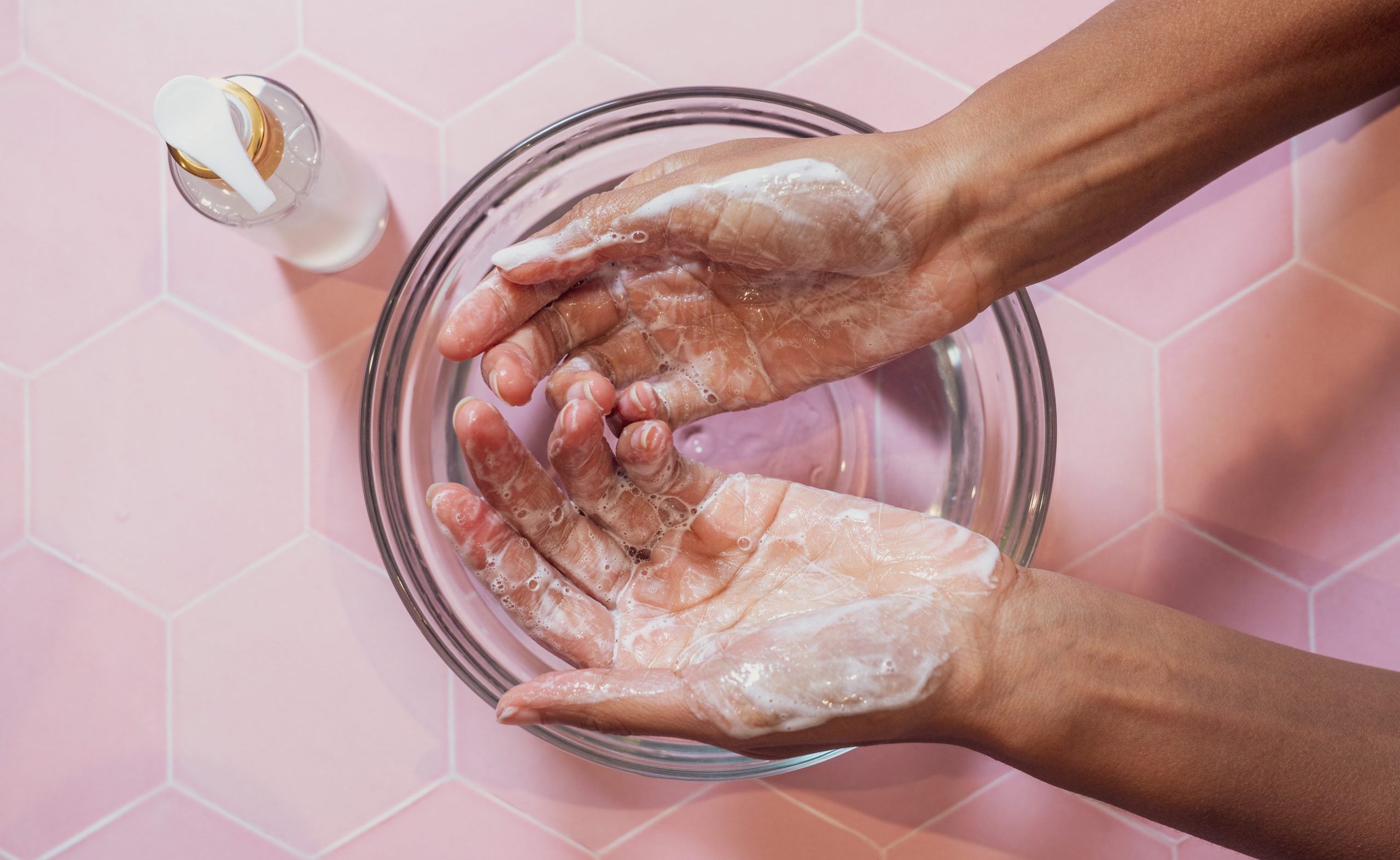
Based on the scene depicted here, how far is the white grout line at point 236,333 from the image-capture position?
843mm

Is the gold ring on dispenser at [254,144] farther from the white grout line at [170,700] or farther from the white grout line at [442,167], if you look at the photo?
the white grout line at [170,700]

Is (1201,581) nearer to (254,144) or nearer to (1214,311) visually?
(1214,311)

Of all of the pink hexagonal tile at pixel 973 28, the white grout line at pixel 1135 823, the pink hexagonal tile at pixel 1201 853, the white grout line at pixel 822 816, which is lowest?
the white grout line at pixel 822 816

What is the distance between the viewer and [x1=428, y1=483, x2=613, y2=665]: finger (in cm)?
71

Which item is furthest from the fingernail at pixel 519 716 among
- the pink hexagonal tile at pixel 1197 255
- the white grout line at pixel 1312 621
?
the white grout line at pixel 1312 621

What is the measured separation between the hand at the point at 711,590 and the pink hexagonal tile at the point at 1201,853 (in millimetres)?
426

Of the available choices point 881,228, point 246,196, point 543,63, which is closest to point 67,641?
point 246,196

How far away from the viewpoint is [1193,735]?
0.65 m

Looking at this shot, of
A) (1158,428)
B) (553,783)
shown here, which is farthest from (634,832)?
(1158,428)

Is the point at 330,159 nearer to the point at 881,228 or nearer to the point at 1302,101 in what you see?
the point at 881,228

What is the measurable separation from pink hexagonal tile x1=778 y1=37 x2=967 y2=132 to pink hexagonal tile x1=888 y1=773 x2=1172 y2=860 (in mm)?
668

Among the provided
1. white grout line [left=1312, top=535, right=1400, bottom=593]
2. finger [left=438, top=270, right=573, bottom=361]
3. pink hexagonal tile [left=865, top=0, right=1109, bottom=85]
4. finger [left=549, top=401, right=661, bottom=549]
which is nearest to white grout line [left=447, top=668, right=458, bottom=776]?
finger [left=549, top=401, right=661, bottom=549]

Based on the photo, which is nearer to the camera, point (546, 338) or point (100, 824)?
point (546, 338)

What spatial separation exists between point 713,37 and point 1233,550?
0.73 meters
